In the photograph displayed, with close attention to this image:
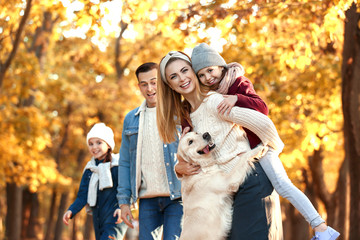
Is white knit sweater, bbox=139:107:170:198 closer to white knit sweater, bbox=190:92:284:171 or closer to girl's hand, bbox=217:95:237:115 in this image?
white knit sweater, bbox=190:92:284:171

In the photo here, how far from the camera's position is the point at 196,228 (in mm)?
3717

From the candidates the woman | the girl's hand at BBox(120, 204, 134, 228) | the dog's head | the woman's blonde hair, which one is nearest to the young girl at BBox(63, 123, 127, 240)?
the girl's hand at BBox(120, 204, 134, 228)

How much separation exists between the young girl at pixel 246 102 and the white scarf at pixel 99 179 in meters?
2.52

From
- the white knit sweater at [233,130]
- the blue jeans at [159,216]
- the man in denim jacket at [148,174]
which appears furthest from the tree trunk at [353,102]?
the white knit sweater at [233,130]

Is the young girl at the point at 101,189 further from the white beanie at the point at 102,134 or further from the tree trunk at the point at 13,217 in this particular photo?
the tree trunk at the point at 13,217

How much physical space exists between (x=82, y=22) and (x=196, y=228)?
5401 mm

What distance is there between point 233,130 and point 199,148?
0.93ft

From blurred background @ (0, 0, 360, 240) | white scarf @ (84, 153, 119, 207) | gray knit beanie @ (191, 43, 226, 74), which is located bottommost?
white scarf @ (84, 153, 119, 207)

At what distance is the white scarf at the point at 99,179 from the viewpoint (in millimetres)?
6395

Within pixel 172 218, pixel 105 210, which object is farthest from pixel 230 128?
pixel 105 210

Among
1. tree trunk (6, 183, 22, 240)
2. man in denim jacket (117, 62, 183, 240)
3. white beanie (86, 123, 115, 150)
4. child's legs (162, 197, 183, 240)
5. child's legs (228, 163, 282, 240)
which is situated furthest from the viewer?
tree trunk (6, 183, 22, 240)

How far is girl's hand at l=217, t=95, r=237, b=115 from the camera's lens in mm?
3846

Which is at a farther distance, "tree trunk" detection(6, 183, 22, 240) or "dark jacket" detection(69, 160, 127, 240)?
"tree trunk" detection(6, 183, 22, 240)

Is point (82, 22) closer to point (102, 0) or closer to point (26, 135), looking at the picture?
point (102, 0)
